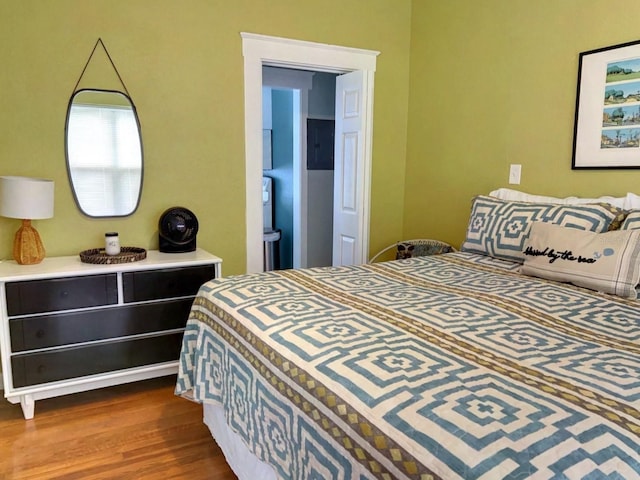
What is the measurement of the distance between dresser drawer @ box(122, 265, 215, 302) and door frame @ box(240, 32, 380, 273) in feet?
2.08

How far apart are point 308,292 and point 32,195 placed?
1.55 m

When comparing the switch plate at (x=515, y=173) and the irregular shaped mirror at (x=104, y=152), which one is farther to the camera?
the switch plate at (x=515, y=173)

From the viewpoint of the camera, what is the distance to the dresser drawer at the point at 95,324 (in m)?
2.33

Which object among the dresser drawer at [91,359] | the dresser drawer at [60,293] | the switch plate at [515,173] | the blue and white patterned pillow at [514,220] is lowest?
the dresser drawer at [91,359]

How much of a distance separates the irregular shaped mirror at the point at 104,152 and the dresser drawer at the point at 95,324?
0.65 meters

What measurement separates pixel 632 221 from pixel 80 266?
8.38ft

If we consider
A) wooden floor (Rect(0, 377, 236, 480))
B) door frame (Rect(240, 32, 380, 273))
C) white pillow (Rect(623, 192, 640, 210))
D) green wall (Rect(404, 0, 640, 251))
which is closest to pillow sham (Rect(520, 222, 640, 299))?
white pillow (Rect(623, 192, 640, 210))

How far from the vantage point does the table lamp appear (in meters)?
2.38

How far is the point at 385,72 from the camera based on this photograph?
3648 mm

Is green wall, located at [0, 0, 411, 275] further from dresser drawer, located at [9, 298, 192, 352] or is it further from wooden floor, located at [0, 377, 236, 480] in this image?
wooden floor, located at [0, 377, 236, 480]

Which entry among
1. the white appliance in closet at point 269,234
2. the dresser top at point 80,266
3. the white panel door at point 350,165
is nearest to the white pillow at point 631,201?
the white panel door at point 350,165

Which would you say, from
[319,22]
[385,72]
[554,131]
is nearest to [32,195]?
[319,22]

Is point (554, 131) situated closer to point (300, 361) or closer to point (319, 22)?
point (319, 22)

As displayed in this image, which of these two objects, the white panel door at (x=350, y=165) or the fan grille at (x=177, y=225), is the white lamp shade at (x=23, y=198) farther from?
the white panel door at (x=350, y=165)
